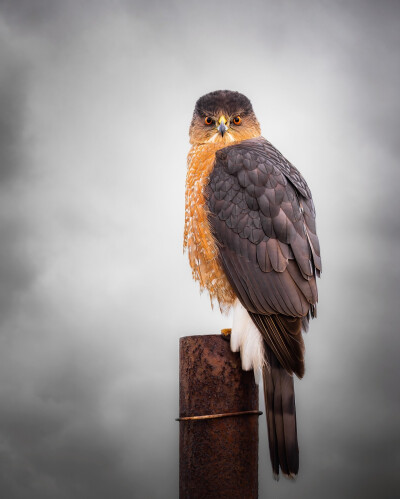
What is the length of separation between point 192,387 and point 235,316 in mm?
734

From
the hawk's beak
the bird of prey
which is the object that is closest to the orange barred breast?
the bird of prey

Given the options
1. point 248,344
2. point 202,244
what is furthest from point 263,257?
point 248,344

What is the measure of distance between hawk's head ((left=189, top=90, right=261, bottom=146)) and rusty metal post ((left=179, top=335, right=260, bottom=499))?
2.45 meters

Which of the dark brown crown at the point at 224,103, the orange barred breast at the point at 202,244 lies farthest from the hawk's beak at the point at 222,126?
the orange barred breast at the point at 202,244

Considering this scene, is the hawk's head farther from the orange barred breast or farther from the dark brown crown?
the orange barred breast

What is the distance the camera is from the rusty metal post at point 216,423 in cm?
346

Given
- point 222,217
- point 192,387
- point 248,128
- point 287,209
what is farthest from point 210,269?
point 248,128

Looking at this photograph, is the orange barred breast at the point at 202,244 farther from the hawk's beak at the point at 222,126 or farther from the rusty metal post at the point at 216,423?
the rusty metal post at the point at 216,423

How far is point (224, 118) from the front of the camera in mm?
5445

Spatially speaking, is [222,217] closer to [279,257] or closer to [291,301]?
[279,257]

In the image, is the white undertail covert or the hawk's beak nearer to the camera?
the white undertail covert

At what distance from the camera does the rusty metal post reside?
3.46 metres

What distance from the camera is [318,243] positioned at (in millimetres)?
4293

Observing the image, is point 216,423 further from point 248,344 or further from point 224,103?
point 224,103
